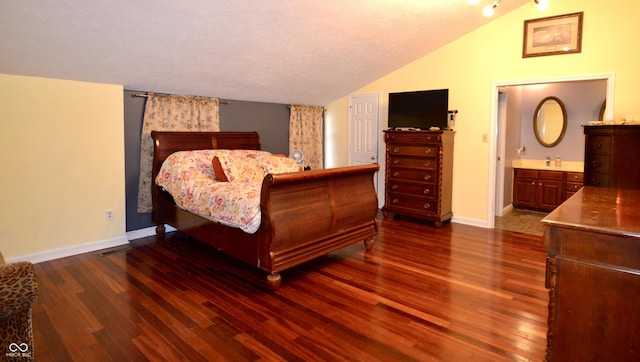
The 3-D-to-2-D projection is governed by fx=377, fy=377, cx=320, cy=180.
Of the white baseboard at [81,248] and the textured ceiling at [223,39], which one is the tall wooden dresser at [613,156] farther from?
the white baseboard at [81,248]

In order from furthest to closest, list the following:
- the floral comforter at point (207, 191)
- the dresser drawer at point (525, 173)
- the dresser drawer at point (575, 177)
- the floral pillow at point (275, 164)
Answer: the dresser drawer at point (525, 173)
the dresser drawer at point (575, 177)
the floral pillow at point (275, 164)
the floral comforter at point (207, 191)

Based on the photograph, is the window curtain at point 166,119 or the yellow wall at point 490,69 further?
the window curtain at point 166,119

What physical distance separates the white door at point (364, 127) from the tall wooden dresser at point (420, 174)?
778 mm

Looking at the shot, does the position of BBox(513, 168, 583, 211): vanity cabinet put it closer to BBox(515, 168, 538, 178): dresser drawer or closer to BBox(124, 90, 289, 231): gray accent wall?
BBox(515, 168, 538, 178): dresser drawer

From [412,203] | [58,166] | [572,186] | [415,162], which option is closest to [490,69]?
[415,162]

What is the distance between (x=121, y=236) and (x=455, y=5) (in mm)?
4550

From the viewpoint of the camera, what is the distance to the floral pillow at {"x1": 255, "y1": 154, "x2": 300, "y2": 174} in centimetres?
471

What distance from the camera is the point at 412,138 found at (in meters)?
5.25

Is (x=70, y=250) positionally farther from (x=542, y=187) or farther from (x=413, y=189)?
(x=542, y=187)

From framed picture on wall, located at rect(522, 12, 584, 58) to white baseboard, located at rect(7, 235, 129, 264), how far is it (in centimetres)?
535

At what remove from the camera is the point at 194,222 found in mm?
3949

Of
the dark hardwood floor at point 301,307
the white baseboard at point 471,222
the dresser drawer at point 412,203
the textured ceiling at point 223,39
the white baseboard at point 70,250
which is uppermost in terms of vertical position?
the textured ceiling at point 223,39

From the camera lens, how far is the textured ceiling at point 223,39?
297 centimetres

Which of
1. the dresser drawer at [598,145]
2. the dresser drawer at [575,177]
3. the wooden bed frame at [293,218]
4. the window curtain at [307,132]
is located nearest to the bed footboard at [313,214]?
the wooden bed frame at [293,218]
